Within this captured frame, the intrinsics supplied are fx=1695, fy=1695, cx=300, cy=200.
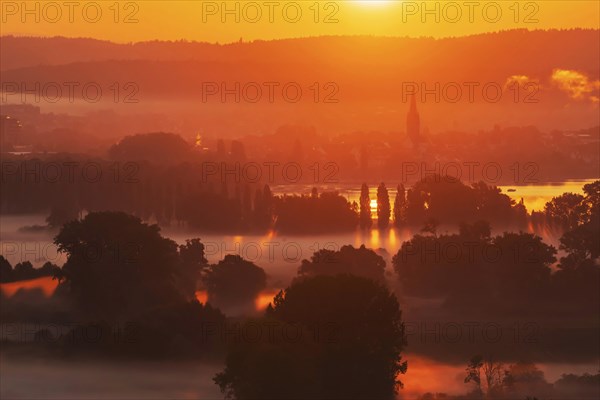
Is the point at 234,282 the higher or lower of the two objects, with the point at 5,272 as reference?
lower

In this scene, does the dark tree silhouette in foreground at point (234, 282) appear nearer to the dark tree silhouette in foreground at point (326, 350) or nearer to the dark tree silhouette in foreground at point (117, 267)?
the dark tree silhouette in foreground at point (117, 267)

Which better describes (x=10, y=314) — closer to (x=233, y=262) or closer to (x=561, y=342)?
(x=233, y=262)

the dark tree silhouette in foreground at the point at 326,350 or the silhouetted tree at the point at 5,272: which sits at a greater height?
the silhouetted tree at the point at 5,272

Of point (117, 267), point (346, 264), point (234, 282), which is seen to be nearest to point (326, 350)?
point (117, 267)

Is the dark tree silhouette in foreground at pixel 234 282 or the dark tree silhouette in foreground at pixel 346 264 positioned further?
the dark tree silhouette in foreground at pixel 346 264

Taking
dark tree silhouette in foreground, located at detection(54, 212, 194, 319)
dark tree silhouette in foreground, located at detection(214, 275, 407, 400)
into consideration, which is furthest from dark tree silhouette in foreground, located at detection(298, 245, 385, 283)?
dark tree silhouette in foreground, located at detection(214, 275, 407, 400)

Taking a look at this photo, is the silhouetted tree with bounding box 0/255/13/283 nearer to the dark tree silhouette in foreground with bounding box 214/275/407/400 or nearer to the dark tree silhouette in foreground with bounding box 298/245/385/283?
the dark tree silhouette in foreground with bounding box 298/245/385/283

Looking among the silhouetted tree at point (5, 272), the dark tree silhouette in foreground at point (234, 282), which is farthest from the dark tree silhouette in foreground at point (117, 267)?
the silhouetted tree at point (5, 272)

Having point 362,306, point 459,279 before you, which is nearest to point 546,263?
point 459,279

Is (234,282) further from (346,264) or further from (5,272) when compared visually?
(5,272)
